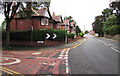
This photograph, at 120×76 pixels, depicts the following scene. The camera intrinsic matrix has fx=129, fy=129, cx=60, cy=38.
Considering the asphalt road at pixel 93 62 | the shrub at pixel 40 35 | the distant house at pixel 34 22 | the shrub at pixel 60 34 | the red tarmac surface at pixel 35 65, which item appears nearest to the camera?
the asphalt road at pixel 93 62

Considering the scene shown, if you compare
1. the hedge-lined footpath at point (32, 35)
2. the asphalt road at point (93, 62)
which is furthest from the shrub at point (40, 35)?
the asphalt road at point (93, 62)

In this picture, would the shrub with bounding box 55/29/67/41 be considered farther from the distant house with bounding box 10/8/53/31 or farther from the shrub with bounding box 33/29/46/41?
the distant house with bounding box 10/8/53/31

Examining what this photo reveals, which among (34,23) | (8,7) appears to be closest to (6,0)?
(8,7)

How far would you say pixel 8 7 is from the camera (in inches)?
733

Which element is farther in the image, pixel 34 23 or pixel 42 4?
pixel 34 23

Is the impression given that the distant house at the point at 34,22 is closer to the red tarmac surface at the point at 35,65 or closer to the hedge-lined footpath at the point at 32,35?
the hedge-lined footpath at the point at 32,35

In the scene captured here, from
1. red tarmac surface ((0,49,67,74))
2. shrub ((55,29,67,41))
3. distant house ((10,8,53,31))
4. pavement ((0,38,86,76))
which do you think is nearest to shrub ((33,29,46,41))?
shrub ((55,29,67,41))

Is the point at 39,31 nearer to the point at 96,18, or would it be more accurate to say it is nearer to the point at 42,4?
the point at 42,4

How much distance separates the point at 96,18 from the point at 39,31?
199 ft

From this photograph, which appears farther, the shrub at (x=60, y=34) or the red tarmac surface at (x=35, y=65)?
the shrub at (x=60, y=34)

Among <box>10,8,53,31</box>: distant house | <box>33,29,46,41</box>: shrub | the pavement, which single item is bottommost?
the pavement

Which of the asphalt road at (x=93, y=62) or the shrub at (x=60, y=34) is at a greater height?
the shrub at (x=60, y=34)

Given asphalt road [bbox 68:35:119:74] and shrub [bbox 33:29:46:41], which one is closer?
asphalt road [bbox 68:35:119:74]

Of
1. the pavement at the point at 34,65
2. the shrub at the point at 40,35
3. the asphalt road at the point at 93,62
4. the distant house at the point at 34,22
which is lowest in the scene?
the pavement at the point at 34,65
